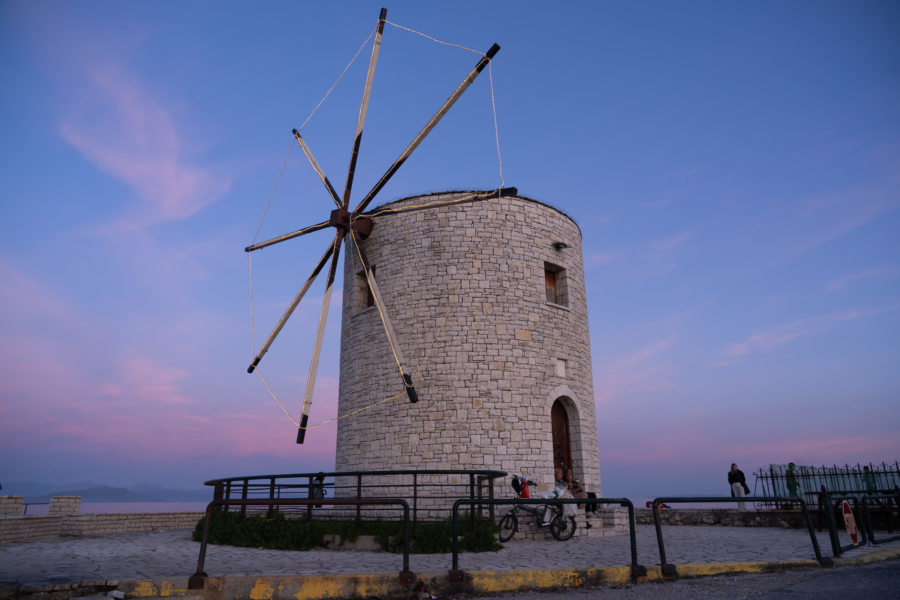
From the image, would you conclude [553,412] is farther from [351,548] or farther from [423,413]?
[351,548]

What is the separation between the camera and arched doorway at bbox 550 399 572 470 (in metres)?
12.6

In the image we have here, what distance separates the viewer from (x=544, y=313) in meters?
12.9

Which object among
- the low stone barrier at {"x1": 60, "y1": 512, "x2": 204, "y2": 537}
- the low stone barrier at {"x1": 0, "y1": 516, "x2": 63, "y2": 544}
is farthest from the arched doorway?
the low stone barrier at {"x1": 0, "y1": 516, "x2": 63, "y2": 544}

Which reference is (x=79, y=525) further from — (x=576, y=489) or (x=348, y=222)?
(x=576, y=489)

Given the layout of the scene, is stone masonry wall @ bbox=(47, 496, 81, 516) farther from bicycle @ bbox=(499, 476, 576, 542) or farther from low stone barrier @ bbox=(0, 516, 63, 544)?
bicycle @ bbox=(499, 476, 576, 542)

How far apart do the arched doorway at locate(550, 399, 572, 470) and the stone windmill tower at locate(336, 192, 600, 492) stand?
30mm

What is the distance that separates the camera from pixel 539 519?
32.4 ft

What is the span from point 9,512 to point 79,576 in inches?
420

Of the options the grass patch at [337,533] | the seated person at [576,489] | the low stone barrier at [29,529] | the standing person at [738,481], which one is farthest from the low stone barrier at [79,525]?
the standing person at [738,481]

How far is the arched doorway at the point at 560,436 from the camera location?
12641 mm

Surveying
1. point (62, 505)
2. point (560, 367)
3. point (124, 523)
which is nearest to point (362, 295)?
point (560, 367)

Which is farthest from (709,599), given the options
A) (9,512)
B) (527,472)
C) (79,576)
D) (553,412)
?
(9,512)

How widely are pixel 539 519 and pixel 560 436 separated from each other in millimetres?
3188

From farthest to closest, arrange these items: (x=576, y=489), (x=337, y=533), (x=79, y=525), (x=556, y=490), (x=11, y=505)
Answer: (x=11, y=505)
(x=576, y=489)
(x=79, y=525)
(x=556, y=490)
(x=337, y=533)
